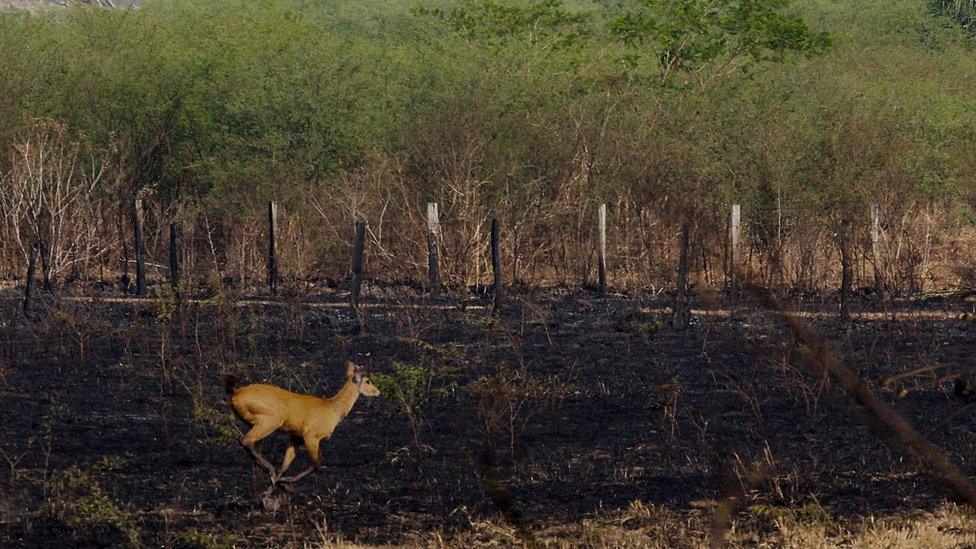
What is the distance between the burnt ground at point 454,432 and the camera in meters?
6.59

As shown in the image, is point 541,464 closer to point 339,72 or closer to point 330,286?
point 330,286

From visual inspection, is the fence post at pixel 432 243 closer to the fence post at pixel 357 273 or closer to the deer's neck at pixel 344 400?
the fence post at pixel 357 273

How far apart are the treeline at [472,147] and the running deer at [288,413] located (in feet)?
26.9

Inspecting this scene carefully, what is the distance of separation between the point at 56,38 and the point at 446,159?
14353mm

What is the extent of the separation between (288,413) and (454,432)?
2110 mm

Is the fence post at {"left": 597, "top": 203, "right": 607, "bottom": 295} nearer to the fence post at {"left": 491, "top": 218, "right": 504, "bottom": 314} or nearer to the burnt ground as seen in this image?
the fence post at {"left": 491, "top": 218, "right": 504, "bottom": 314}

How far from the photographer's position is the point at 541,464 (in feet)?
25.7

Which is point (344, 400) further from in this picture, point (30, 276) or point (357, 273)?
point (30, 276)

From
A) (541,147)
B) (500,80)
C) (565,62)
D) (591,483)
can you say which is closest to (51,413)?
(591,483)

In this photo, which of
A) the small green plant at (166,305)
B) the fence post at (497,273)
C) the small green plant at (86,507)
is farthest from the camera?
the fence post at (497,273)

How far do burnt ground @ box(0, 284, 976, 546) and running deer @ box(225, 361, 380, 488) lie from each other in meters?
0.24

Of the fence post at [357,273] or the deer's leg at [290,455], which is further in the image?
the fence post at [357,273]

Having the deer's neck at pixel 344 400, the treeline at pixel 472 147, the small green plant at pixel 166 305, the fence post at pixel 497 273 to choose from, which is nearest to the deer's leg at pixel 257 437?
the deer's neck at pixel 344 400

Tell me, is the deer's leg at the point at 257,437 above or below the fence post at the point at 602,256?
below
